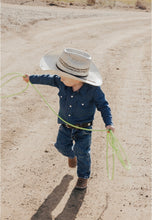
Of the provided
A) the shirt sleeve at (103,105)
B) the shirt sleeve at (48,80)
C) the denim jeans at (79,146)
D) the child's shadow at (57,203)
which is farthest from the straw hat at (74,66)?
the child's shadow at (57,203)

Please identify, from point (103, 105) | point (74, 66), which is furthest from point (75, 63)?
point (103, 105)

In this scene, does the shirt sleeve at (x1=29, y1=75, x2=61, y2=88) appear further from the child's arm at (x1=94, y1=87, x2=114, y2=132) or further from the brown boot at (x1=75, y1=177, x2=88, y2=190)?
the brown boot at (x1=75, y1=177, x2=88, y2=190)

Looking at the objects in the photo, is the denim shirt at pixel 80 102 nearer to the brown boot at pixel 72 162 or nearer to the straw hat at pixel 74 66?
the straw hat at pixel 74 66

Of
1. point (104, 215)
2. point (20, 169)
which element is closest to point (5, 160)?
point (20, 169)

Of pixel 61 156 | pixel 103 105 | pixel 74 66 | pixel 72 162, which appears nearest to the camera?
pixel 74 66

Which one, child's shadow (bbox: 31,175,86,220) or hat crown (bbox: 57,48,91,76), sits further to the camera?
child's shadow (bbox: 31,175,86,220)

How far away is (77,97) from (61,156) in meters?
1.38

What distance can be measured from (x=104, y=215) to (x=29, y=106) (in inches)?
117

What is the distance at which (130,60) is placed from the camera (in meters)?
9.11

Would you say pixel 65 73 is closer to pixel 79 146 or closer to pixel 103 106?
pixel 103 106

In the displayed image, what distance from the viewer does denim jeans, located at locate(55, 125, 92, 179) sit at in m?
3.58

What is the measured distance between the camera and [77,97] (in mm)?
3365

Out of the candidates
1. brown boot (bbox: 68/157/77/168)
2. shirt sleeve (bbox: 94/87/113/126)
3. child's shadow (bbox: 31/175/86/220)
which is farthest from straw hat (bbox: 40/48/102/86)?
child's shadow (bbox: 31/175/86/220)

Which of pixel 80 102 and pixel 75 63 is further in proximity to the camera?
pixel 80 102
